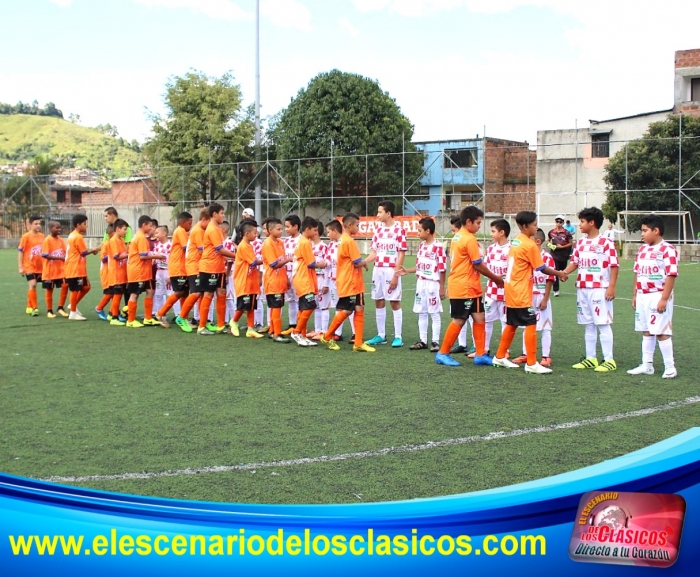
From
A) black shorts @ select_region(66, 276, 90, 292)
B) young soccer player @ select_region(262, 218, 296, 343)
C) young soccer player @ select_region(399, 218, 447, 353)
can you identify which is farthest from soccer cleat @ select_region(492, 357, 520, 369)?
black shorts @ select_region(66, 276, 90, 292)

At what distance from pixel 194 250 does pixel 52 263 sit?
Answer: 395cm

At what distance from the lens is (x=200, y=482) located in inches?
188

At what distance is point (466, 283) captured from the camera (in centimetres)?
882

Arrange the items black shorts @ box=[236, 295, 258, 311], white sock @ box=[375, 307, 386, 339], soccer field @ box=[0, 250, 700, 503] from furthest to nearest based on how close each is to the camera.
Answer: black shorts @ box=[236, 295, 258, 311], white sock @ box=[375, 307, 386, 339], soccer field @ box=[0, 250, 700, 503]

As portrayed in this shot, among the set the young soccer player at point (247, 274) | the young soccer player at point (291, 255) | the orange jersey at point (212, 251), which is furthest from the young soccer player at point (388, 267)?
the orange jersey at point (212, 251)

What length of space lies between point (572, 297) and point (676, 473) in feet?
51.5

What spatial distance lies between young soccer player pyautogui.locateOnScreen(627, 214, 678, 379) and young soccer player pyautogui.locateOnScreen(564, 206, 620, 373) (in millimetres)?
330

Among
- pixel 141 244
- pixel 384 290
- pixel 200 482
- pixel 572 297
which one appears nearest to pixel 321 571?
pixel 200 482

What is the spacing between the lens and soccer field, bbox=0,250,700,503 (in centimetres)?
491

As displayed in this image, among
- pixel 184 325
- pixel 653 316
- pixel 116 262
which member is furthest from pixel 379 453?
pixel 116 262

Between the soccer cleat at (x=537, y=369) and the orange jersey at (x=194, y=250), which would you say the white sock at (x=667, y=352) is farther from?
the orange jersey at (x=194, y=250)

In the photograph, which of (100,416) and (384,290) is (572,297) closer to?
(384,290)

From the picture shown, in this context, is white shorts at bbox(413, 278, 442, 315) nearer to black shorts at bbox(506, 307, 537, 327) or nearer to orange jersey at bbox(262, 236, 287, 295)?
black shorts at bbox(506, 307, 537, 327)

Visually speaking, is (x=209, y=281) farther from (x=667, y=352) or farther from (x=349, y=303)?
(x=667, y=352)
